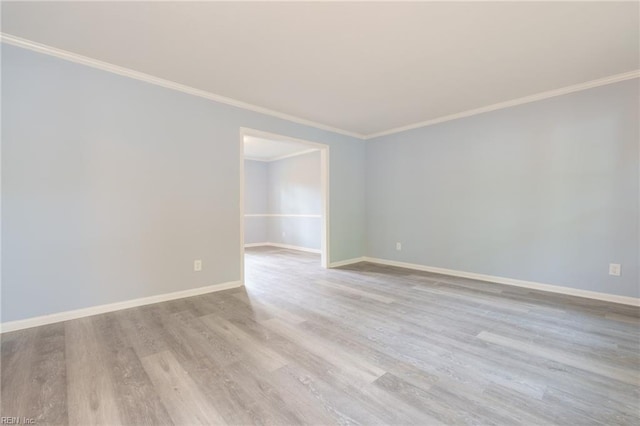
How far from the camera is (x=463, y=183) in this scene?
12.9ft

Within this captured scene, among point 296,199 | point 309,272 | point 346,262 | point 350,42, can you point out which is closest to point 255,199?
point 296,199

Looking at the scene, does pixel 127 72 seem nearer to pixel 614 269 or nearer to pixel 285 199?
pixel 285 199

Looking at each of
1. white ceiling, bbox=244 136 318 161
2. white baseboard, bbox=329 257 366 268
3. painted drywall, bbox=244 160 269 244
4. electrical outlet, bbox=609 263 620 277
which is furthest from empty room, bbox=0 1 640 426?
painted drywall, bbox=244 160 269 244

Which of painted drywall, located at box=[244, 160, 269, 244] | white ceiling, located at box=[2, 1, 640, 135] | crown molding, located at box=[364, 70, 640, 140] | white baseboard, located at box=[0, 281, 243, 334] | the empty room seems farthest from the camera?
painted drywall, located at box=[244, 160, 269, 244]

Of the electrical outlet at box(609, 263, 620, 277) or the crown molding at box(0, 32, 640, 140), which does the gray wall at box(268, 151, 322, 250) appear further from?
the electrical outlet at box(609, 263, 620, 277)

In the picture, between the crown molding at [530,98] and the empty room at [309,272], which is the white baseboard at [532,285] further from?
the crown molding at [530,98]

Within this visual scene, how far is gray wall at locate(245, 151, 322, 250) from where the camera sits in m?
6.45

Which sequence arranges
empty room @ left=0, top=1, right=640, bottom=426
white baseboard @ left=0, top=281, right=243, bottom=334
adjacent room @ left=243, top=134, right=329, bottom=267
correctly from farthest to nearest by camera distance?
adjacent room @ left=243, top=134, right=329, bottom=267 < white baseboard @ left=0, top=281, right=243, bottom=334 < empty room @ left=0, top=1, right=640, bottom=426

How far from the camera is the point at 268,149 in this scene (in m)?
6.38

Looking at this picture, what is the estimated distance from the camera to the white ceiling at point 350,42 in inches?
73.2

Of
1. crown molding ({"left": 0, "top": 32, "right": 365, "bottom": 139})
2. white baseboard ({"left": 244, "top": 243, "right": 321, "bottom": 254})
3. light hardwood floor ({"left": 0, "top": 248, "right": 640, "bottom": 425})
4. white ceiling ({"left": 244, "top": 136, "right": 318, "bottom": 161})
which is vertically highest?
white ceiling ({"left": 244, "top": 136, "right": 318, "bottom": 161})

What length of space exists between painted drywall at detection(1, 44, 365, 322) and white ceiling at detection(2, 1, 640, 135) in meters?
0.31

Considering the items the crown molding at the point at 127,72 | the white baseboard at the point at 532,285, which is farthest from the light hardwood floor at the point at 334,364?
the crown molding at the point at 127,72

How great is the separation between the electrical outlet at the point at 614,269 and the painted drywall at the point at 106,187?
13.7 feet
